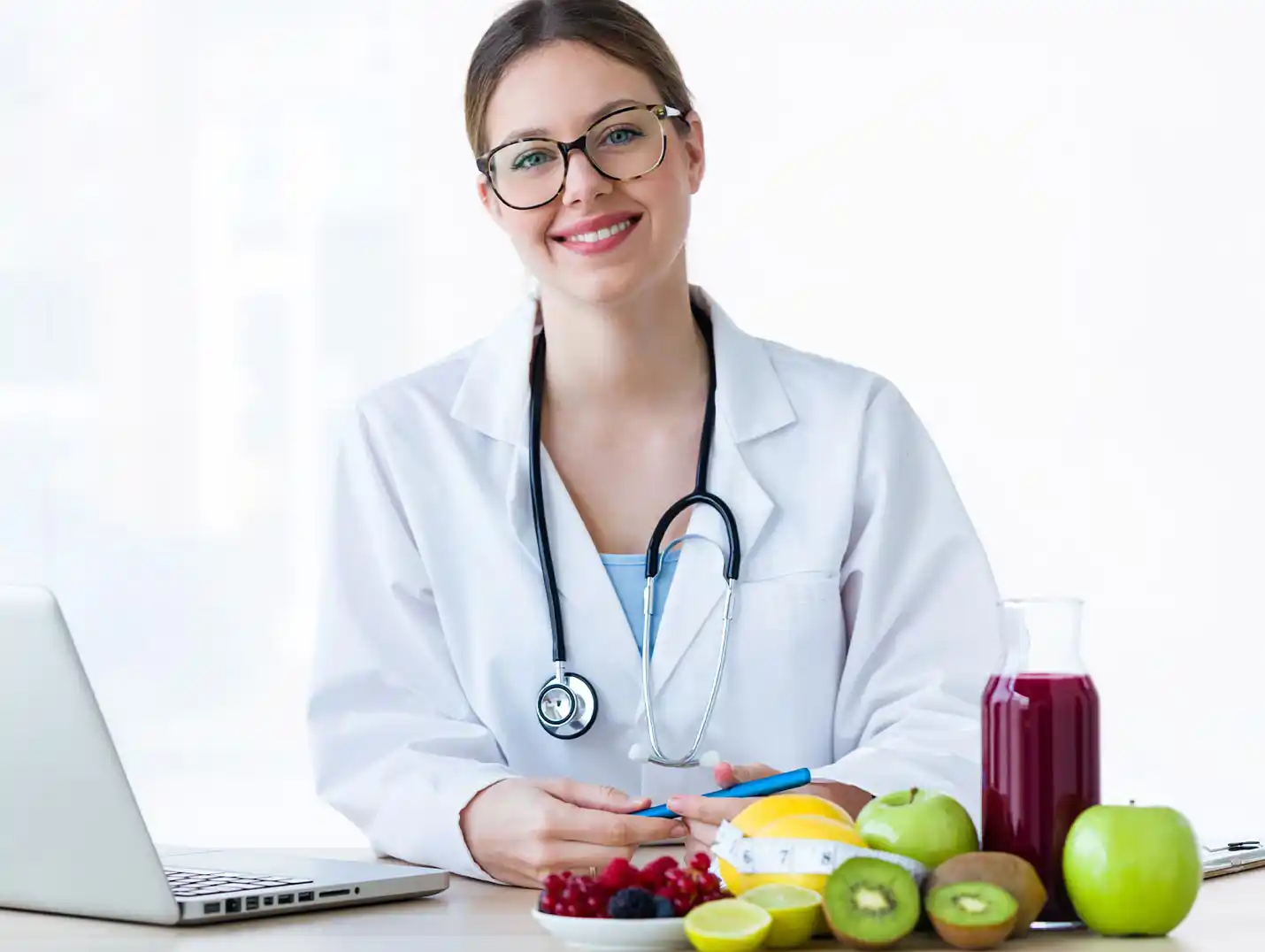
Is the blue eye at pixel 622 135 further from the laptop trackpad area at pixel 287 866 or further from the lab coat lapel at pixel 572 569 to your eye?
the laptop trackpad area at pixel 287 866

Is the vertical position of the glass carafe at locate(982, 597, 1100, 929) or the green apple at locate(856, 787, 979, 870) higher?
the glass carafe at locate(982, 597, 1100, 929)

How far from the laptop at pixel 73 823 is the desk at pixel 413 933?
0.05 feet

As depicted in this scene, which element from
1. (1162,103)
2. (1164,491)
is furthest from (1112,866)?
(1162,103)

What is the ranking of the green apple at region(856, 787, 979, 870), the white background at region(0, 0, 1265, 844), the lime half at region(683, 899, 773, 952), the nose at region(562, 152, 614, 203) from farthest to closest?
1. the white background at region(0, 0, 1265, 844)
2. the nose at region(562, 152, 614, 203)
3. the green apple at region(856, 787, 979, 870)
4. the lime half at region(683, 899, 773, 952)

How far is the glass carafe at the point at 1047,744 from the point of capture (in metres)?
1.12

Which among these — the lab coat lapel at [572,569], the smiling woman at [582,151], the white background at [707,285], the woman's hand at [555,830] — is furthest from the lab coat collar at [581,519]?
the white background at [707,285]

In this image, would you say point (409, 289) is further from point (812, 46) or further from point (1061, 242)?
point (1061, 242)

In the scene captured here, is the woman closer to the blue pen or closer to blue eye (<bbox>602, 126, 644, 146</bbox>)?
blue eye (<bbox>602, 126, 644, 146</bbox>)

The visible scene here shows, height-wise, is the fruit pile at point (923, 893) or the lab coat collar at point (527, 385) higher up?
the lab coat collar at point (527, 385)

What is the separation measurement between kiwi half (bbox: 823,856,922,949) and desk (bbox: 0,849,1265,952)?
40mm

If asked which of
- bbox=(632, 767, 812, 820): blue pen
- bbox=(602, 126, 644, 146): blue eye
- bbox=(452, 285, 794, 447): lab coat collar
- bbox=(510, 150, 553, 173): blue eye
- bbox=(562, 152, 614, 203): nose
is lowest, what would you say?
bbox=(632, 767, 812, 820): blue pen

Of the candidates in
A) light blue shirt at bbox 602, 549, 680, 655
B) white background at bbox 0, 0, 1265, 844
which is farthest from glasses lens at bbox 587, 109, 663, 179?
white background at bbox 0, 0, 1265, 844

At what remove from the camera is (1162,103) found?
386 centimetres

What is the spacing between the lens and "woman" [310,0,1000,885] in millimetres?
1913
